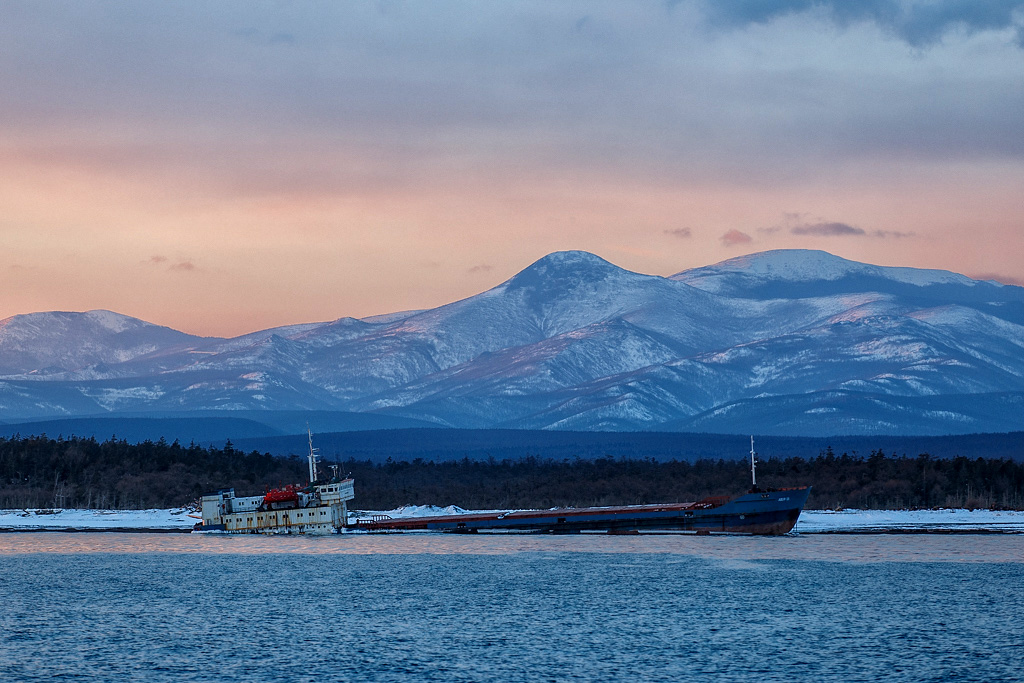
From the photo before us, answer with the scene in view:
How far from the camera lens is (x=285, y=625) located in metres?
78.2

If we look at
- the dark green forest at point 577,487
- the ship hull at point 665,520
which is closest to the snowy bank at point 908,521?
the ship hull at point 665,520

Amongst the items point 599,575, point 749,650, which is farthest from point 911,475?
point 749,650

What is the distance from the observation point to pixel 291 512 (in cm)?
14650

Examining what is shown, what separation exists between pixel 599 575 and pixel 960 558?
3063 centimetres

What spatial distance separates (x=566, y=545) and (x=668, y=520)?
17.6 m

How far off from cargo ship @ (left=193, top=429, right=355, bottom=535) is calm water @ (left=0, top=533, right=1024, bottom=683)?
1907 centimetres

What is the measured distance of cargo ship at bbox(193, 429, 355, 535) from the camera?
146 metres

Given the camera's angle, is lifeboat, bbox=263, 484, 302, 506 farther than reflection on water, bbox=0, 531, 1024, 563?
Yes

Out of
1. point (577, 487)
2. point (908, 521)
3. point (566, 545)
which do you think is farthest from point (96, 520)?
point (908, 521)

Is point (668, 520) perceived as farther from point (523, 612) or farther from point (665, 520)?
point (523, 612)

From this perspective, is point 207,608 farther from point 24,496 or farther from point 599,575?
point 24,496

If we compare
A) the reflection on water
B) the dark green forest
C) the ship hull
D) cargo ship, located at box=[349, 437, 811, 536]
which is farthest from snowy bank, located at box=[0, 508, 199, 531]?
cargo ship, located at box=[349, 437, 811, 536]

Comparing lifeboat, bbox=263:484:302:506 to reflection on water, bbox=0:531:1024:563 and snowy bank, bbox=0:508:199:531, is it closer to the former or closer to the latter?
reflection on water, bbox=0:531:1024:563

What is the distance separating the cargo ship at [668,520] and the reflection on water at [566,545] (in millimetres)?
2401
